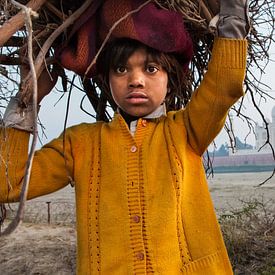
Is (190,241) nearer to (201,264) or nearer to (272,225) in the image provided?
(201,264)

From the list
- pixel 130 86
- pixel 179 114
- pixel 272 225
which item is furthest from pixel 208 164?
pixel 272 225

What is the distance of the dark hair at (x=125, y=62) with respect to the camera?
1.41 metres

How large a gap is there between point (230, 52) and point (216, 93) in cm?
11

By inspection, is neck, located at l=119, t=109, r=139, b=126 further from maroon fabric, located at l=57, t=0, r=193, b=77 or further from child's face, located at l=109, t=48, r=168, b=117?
maroon fabric, located at l=57, t=0, r=193, b=77

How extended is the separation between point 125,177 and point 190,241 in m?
0.23

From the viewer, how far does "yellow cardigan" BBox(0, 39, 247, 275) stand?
1308 millimetres

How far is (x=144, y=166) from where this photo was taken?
4.51 feet

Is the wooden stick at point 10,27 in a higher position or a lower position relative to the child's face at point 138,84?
higher

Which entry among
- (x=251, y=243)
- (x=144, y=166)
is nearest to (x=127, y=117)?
(x=144, y=166)

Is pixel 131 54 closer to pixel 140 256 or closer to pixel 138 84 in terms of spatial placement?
pixel 138 84

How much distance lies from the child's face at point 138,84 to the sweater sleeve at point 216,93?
0.10 m

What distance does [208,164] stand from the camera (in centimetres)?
182

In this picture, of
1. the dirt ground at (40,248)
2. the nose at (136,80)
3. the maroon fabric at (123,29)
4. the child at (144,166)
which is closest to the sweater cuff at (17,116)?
the child at (144,166)

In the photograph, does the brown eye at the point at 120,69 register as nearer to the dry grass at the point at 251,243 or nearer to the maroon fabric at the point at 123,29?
the maroon fabric at the point at 123,29
